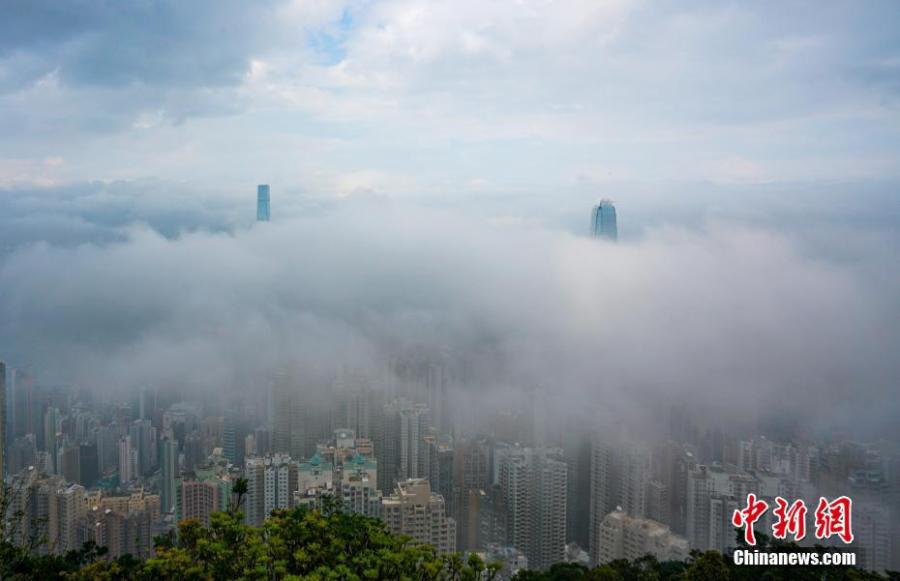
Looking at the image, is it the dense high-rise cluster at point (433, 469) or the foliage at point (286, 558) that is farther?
the dense high-rise cluster at point (433, 469)

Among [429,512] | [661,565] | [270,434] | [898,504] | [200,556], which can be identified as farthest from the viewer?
[270,434]

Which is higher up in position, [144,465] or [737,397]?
[737,397]

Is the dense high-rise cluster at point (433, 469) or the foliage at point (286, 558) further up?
the foliage at point (286, 558)

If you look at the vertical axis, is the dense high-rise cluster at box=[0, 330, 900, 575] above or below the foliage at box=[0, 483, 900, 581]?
below

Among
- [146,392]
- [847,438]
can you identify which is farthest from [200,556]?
[146,392]

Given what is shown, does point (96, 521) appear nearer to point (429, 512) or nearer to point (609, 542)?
point (429, 512)

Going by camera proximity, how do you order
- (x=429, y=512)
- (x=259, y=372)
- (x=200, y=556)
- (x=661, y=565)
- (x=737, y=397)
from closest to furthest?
(x=200, y=556), (x=661, y=565), (x=429, y=512), (x=737, y=397), (x=259, y=372)

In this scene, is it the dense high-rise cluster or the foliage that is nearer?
the foliage

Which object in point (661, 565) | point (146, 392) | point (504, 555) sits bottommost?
point (504, 555)

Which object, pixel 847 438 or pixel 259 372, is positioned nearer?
pixel 847 438

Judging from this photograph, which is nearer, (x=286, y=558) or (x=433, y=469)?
(x=286, y=558)

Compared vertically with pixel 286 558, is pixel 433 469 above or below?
below
